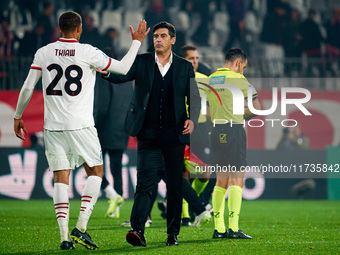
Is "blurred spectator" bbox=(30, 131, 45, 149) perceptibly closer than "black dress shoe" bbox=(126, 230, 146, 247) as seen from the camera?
No

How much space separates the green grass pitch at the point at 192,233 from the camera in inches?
245

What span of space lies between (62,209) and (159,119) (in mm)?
1277

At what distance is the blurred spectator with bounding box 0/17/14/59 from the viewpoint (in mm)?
15906

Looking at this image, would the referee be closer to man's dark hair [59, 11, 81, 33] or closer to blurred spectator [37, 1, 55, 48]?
man's dark hair [59, 11, 81, 33]

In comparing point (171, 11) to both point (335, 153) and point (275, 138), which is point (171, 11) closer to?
point (275, 138)

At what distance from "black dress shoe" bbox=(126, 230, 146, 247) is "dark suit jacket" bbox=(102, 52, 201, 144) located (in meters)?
0.95

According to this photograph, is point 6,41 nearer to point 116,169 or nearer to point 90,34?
point 90,34

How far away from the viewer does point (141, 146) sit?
6.45 meters

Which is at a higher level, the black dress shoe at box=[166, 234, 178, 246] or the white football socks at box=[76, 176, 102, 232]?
the white football socks at box=[76, 176, 102, 232]

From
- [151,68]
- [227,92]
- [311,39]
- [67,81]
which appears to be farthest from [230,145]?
[311,39]

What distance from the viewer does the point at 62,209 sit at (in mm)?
6102

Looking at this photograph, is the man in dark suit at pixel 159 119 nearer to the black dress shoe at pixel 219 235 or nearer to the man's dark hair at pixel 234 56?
the black dress shoe at pixel 219 235

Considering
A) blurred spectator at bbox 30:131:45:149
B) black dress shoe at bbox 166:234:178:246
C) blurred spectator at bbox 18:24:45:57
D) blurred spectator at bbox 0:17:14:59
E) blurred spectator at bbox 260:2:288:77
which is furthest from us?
blurred spectator at bbox 260:2:288:77

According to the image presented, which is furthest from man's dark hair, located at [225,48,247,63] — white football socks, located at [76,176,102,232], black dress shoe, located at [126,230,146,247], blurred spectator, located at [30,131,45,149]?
blurred spectator, located at [30,131,45,149]
